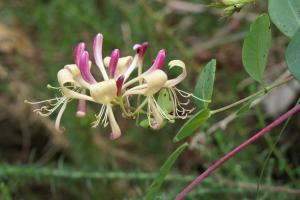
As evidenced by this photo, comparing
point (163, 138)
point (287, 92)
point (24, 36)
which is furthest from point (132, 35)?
point (24, 36)

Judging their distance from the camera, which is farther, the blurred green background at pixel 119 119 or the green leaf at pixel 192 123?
the blurred green background at pixel 119 119

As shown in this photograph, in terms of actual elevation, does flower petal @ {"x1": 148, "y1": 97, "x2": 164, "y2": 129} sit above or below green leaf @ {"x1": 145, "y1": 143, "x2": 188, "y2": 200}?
above

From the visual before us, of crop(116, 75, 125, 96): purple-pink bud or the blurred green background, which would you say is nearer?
crop(116, 75, 125, 96): purple-pink bud

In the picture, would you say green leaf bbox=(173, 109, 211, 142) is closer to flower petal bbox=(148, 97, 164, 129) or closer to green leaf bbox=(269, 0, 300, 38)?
flower petal bbox=(148, 97, 164, 129)

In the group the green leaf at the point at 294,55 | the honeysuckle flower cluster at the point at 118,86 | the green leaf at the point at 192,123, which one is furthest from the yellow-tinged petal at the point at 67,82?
the green leaf at the point at 294,55

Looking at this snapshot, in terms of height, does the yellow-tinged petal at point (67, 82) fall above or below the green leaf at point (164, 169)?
above

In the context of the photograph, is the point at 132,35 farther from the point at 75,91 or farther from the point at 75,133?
the point at 75,91

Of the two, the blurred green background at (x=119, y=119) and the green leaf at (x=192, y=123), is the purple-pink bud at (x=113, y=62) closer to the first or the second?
the green leaf at (x=192, y=123)

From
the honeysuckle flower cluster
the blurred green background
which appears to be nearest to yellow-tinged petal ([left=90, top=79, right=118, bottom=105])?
the honeysuckle flower cluster
